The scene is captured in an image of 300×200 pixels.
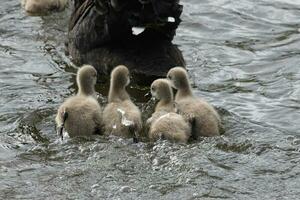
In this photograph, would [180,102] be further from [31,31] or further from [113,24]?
[31,31]

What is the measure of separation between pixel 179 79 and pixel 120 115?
2.90 feet

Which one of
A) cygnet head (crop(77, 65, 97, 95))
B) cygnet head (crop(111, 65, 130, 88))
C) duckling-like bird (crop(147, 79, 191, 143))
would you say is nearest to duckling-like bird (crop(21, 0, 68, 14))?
cygnet head (crop(77, 65, 97, 95))

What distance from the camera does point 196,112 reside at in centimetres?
809

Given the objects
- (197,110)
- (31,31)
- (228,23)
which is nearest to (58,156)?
(197,110)

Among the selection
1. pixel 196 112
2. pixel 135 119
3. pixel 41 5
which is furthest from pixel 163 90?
pixel 41 5

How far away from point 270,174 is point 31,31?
5.49 metres

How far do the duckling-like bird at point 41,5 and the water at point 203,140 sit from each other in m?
0.14

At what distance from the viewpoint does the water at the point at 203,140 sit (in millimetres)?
7039

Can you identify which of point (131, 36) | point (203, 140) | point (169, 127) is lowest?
point (203, 140)

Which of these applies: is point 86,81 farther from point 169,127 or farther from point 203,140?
point 203,140

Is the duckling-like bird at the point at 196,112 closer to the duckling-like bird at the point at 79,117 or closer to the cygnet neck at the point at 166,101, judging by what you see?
the cygnet neck at the point at 166,101

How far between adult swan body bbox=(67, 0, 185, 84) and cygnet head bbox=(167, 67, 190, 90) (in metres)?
0.68

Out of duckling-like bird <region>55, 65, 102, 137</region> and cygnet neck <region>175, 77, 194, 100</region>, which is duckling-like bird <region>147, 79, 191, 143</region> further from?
duckling-like bird <region>55, 65, 102, 137</region>

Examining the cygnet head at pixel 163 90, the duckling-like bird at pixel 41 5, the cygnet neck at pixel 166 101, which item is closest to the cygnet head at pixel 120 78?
the cygnet head at pixel 163 90
